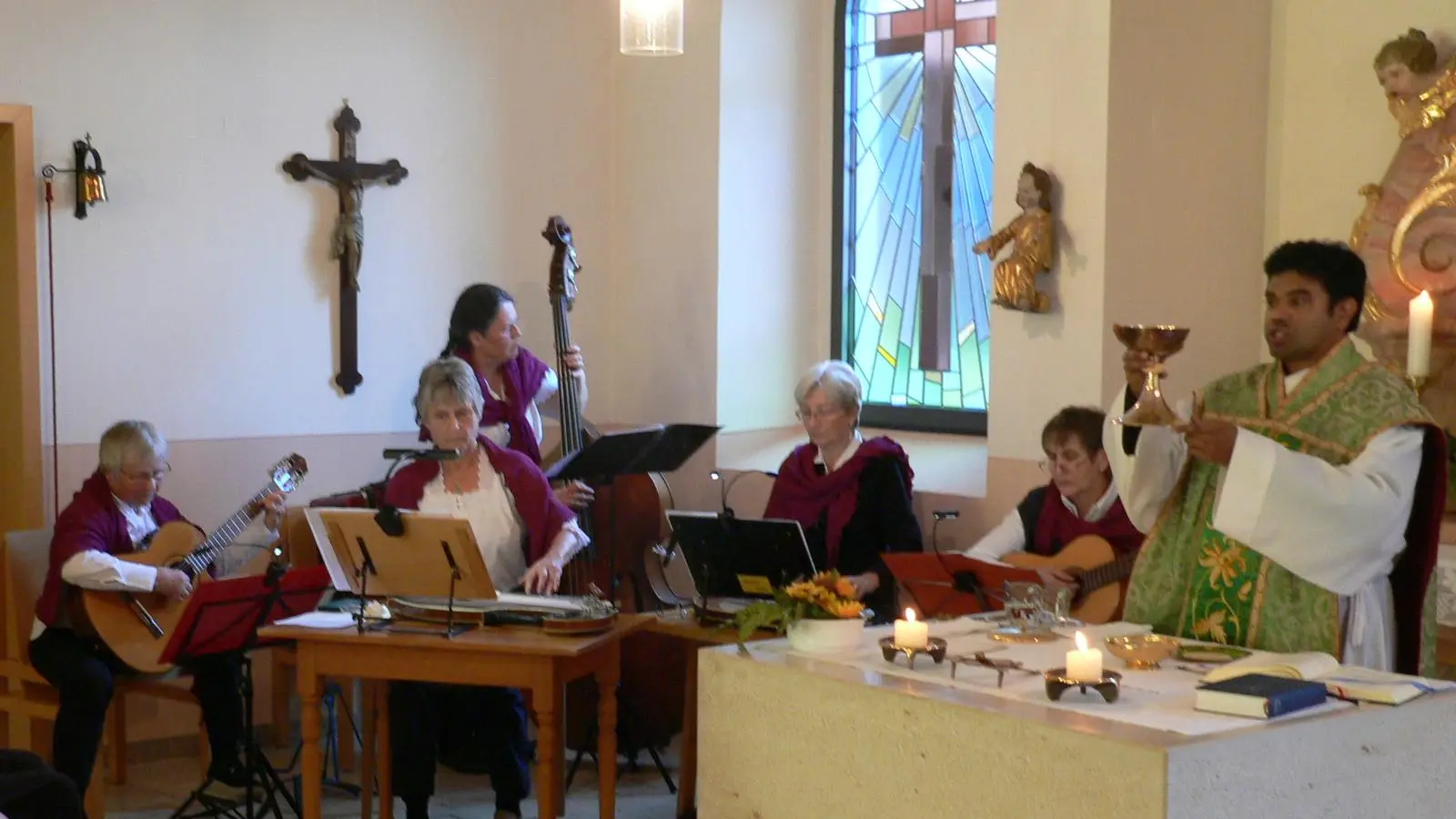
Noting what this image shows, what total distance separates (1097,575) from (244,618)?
2261mm

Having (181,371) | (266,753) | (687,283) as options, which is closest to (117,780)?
(266,753)

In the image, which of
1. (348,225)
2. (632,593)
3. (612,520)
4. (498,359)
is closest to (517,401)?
(498,359)

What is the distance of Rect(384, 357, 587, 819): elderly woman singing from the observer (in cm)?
450

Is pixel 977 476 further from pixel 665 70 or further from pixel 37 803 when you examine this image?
pixel 37 803

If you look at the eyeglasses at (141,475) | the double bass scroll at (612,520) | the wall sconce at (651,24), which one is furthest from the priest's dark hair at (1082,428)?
the eyeglasses at (141,475)

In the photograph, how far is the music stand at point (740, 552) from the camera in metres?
4.40

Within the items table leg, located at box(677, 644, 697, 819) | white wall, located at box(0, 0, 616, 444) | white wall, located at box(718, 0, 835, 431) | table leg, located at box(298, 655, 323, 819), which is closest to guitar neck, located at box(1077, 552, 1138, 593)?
table leg, located at box(677, 644, 697, 819)

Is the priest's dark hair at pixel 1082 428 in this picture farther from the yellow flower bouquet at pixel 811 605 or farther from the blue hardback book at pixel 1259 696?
the blue hardback book at pixel 1259 696

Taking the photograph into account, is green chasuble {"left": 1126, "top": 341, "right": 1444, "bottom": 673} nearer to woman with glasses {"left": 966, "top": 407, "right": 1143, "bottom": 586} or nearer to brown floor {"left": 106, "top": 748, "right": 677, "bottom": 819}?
woman with glasses {"left": 966, "top": 407, "right": 1143, "bottom": 586}

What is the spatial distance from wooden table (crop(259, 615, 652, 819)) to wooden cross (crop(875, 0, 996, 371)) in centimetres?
247

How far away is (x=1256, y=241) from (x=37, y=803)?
3.87 metres

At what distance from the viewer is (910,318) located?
6402 mm

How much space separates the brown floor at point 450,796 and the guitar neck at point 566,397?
111 centimetres

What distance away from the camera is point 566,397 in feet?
18.6
